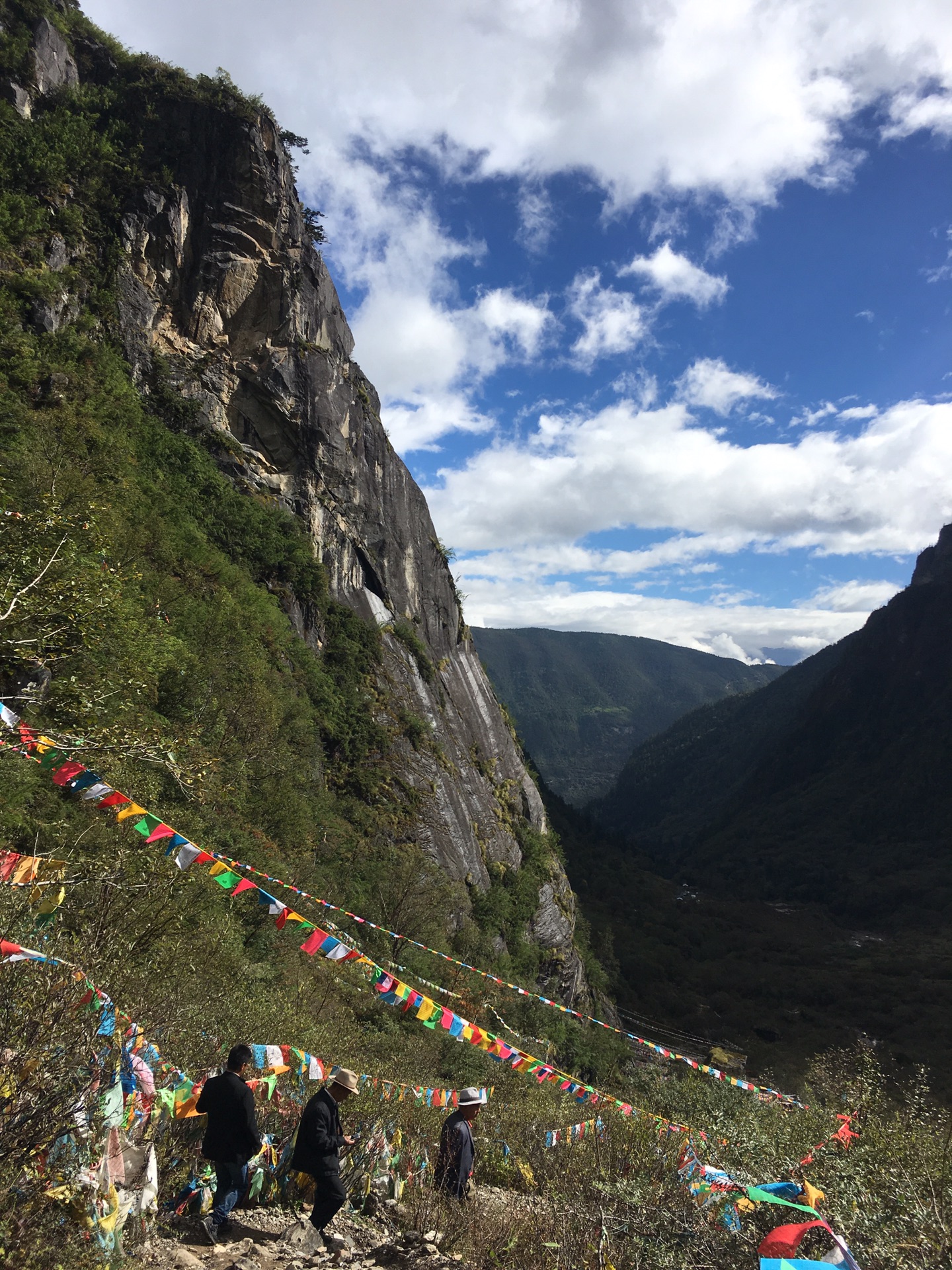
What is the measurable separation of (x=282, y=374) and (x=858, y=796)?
153 metres

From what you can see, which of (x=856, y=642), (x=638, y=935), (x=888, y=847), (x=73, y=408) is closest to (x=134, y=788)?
(x=73, y=408)

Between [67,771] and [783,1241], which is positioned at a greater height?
[67,771]

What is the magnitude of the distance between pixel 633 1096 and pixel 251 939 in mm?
11032

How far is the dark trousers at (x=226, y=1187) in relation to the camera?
4.74 meters

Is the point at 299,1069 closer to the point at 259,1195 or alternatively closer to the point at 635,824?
the point at 259,1195

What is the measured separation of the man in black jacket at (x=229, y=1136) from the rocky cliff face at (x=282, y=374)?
26.5m

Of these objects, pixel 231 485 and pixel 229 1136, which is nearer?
pixel 229 1136

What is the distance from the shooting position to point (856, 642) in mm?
165500

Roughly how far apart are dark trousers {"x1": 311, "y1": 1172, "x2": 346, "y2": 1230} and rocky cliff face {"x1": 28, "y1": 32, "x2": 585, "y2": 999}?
26.4 m

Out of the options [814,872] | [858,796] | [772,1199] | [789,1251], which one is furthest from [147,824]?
[858,796]

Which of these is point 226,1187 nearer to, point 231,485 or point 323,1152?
point 323,1152

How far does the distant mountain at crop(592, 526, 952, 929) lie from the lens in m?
114

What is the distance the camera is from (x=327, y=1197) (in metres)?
4.89

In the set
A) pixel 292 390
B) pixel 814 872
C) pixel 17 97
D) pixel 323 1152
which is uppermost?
pixel 17 97
